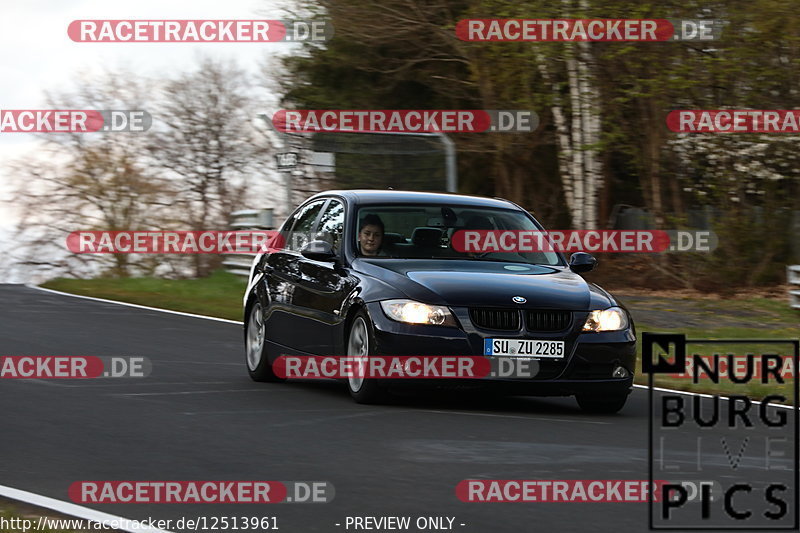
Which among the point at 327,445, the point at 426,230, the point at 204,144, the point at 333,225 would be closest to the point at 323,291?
the point at 333,225

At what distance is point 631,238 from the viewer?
2900 centimetres

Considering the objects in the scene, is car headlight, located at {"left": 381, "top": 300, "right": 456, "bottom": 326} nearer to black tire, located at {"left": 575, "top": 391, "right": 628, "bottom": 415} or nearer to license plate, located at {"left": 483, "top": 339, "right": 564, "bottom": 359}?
license plate, located at {"left": 483, "top": 339, "right": 564, "bottom": 359}

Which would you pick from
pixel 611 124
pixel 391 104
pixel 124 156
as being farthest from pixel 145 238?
pixel 611 124

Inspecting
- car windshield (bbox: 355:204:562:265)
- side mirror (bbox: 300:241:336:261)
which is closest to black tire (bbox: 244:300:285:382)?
side mirror (bbox: 300:241:336:261)

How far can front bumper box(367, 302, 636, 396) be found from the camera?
10.5 meters

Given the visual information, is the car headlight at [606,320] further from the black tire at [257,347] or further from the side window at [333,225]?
the black tire at [257,347]

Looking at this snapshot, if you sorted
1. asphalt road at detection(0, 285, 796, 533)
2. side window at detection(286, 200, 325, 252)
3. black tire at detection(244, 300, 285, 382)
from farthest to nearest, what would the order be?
side window at detection(286, 200, 325, 252)
black tire at detection(244, 300, 285, 382)
asphalt road at detection(0, 285, 796, 533)

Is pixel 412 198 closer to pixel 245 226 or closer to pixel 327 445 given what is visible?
pixel 327 445

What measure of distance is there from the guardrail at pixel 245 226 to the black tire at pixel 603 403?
1590cm

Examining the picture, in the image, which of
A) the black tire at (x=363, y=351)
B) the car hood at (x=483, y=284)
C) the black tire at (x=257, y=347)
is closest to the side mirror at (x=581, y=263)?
the car hood at (x=483, y=284)

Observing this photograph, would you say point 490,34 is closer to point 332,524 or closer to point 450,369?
point 450,369

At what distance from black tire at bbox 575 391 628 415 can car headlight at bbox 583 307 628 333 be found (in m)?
0.49

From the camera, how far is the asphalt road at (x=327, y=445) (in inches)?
279

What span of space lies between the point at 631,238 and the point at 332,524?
74.9 feet
